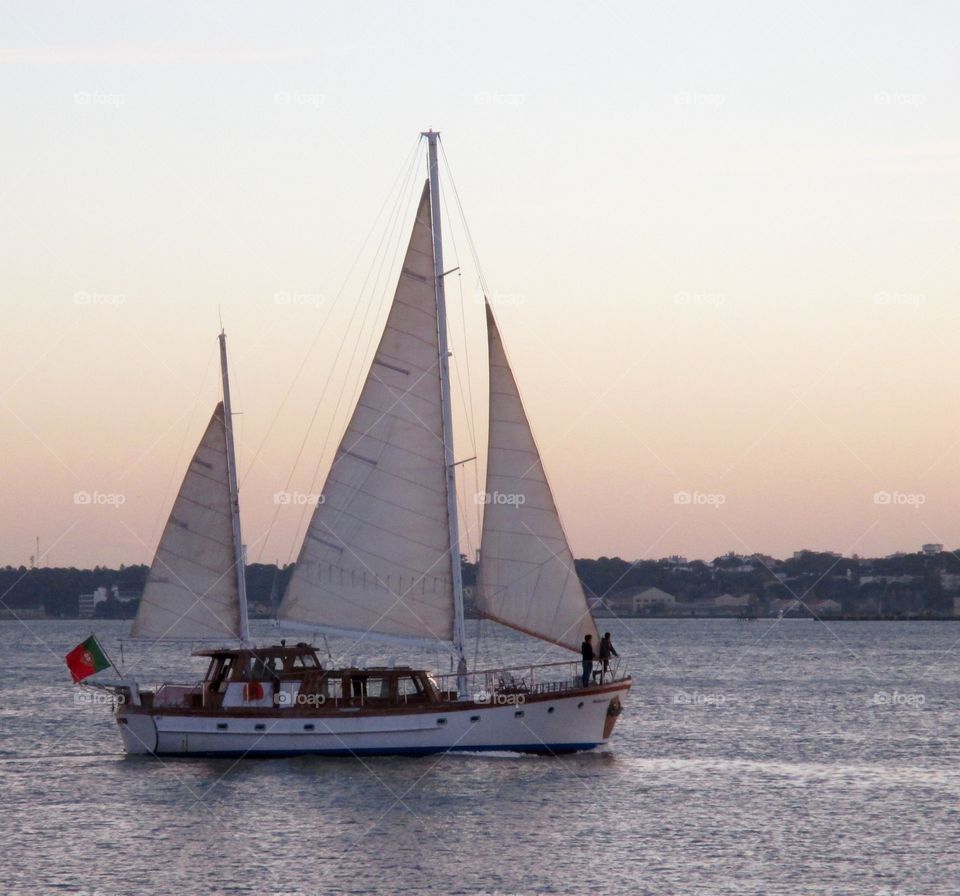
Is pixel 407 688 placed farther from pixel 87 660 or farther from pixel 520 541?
pixel 87 660

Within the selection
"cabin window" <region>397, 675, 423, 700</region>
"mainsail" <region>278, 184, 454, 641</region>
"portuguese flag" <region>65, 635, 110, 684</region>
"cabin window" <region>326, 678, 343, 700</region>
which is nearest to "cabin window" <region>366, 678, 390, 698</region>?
"cabin window" <region>397, 675, 423, 700</region>

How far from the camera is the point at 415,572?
1858 inches

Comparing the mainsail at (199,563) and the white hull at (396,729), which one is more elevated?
the mainsail at (199,563)

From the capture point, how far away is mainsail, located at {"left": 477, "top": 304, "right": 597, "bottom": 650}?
46656 millimetres

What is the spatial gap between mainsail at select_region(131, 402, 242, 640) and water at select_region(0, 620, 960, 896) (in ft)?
13.7

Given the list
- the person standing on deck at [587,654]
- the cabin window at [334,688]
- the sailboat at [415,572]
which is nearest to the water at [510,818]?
the sailboat at [415,572]

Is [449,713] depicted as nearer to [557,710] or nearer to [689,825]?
[557,710]

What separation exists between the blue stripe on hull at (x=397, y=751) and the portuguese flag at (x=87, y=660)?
3597mm

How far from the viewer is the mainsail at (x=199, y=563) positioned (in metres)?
50.1

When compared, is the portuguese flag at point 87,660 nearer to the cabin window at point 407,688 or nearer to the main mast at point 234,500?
the main mast at point 234,500

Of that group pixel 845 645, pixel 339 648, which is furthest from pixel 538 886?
pixel 845 645

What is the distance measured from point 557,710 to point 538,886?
49.8ft

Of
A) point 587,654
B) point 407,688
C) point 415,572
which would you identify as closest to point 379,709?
point 407,688

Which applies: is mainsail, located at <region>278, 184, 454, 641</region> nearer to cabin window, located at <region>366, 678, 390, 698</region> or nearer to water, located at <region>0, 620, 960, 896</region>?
cabin window, located at <region>366, 678, 390, 698</region>
